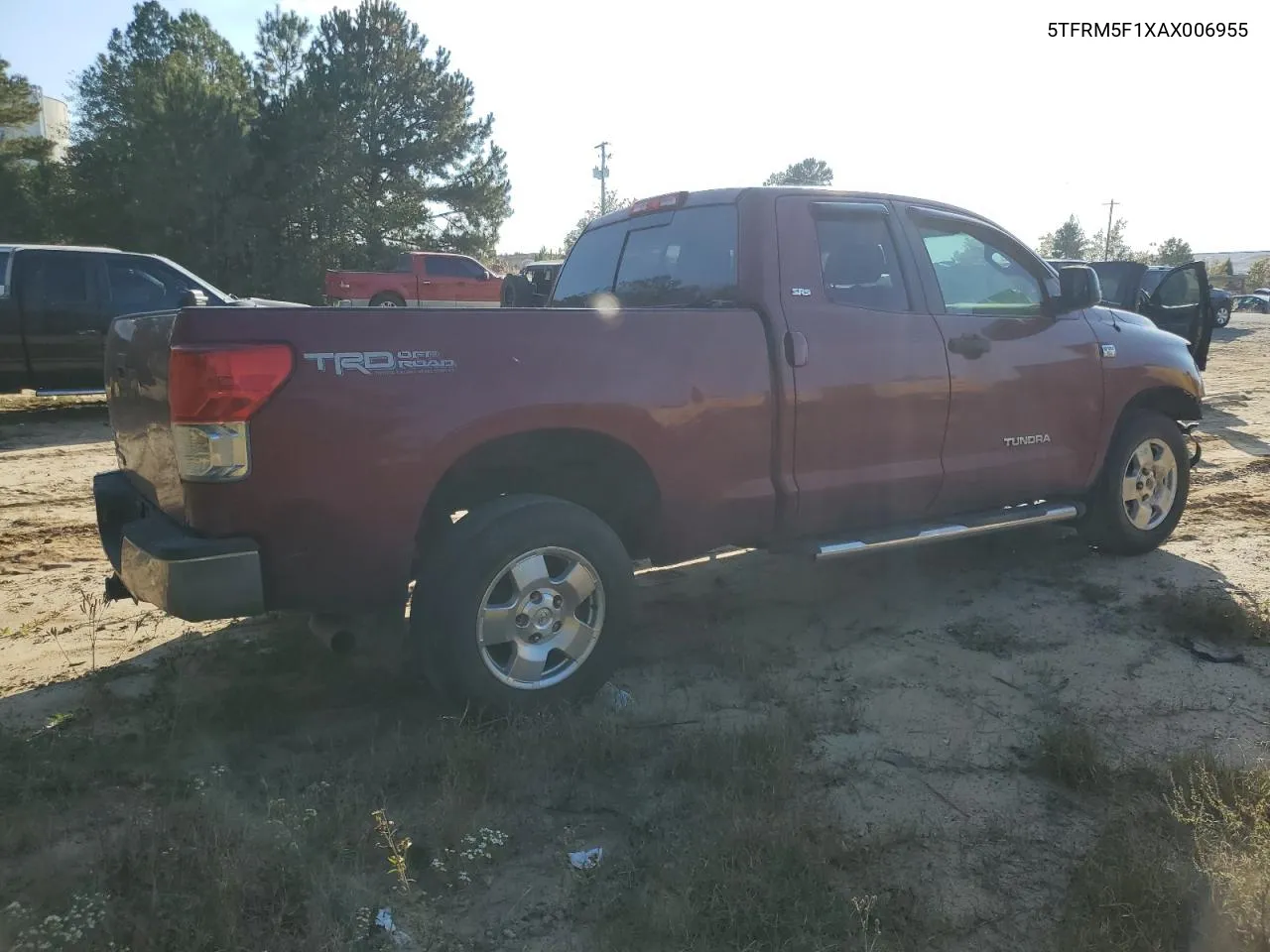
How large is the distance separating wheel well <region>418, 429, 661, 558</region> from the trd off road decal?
0.35 m

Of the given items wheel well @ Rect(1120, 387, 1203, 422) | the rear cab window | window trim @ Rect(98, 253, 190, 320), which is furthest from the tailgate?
window trim @ Rect(98, 253, 190, 320)

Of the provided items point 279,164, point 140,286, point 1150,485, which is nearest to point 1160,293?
point 1150,485

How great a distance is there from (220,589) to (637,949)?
5.50 feet

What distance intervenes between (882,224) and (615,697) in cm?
264

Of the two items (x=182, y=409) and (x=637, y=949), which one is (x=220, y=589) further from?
(x=637, y=949)

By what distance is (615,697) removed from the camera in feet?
12.3

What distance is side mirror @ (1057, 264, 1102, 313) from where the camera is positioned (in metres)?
4.99

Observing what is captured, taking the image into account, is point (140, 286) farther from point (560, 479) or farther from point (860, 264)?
point (860, 264)

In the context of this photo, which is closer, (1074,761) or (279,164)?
(1074,761)

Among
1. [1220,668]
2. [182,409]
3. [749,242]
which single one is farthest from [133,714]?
[1220,668]

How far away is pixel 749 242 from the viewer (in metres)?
4.14

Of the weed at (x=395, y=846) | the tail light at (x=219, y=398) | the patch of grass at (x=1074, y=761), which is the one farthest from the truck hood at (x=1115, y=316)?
the weed at (x=395, y=846)

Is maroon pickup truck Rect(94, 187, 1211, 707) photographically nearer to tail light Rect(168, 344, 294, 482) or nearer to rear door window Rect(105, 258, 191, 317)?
tail light Rect(168, 344, 294, 482)

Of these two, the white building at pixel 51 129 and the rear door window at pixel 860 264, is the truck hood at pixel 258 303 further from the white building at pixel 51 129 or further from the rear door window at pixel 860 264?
the white building at pixel 51 129
